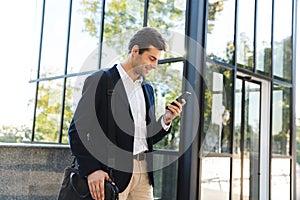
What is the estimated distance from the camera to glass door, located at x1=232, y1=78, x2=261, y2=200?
414 cm

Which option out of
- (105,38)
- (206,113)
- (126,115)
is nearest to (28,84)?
(105,38)

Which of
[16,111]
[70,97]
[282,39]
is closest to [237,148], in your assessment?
[282,39]

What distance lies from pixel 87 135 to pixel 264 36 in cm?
398

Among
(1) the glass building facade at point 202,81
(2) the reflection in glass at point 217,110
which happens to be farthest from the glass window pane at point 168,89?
(2) the reflection in glass at point 217,110

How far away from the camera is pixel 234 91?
4.05m

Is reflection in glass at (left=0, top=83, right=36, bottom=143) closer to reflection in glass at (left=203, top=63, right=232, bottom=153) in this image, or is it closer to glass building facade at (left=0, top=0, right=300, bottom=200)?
glass building facade at (left=0, top=0, right=300, bottom=200)

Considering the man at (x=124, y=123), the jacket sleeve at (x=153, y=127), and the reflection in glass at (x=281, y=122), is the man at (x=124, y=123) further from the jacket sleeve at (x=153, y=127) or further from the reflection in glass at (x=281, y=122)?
the reflection in glass at (x=281, y=122)

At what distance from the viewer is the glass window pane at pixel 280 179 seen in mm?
4691

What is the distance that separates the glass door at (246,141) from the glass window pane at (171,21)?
112 centimetres

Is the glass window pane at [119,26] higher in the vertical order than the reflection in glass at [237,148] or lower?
higher

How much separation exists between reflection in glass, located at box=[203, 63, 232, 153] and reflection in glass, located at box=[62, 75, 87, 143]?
7.50 ft

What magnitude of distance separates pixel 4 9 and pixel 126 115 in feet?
20.5

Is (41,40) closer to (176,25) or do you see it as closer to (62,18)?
(62,18)

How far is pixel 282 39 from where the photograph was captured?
5.23m
